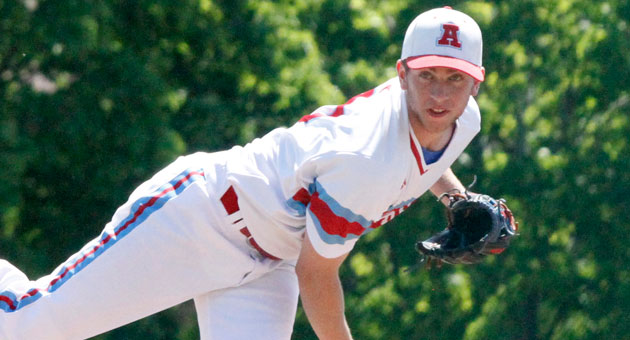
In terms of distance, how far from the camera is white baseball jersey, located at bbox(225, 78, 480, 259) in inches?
153

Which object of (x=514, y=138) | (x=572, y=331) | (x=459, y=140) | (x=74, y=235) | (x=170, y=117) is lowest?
(x=572, y=331)

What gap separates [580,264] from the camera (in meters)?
10.4

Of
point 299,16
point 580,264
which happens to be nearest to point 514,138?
point 580,264

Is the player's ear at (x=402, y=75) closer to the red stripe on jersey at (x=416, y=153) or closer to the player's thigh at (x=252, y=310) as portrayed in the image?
the red stripe on jersey at (x=416, y=153)

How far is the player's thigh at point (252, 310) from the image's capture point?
429 cm

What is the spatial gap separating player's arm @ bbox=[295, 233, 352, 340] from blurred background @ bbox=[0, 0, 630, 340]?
4997 millimetres

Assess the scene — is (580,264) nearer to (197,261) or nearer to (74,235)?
(74,235)

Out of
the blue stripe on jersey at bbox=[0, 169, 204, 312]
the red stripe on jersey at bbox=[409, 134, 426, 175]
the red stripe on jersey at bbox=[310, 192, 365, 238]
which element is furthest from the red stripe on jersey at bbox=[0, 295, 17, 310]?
the red stripe on jersey at bbox=[409, 134, 426, 175]

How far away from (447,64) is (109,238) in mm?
1345

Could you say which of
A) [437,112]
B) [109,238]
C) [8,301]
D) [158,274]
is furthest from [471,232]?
[8,301]

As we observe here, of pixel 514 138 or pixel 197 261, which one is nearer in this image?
pixel 197 261

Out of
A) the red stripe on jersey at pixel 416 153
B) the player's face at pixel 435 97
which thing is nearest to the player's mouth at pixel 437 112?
the player's face at pixel 435 97

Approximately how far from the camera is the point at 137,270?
13.8 feet

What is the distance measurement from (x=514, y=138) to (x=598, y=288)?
1505mm
